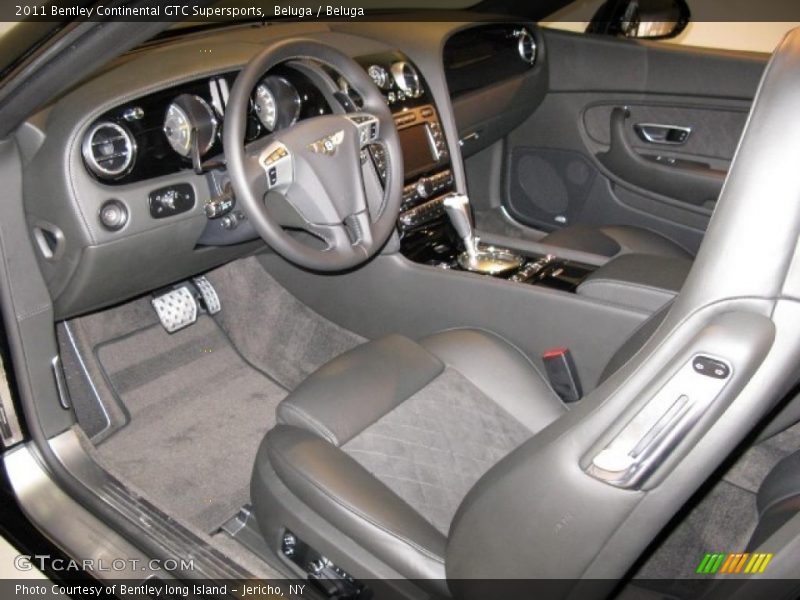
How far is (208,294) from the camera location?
7.43 feet

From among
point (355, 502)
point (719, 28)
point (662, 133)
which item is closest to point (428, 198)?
point (662, 133)

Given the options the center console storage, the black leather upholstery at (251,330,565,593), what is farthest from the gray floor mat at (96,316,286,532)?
the center console storage

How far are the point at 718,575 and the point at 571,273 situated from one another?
870mm

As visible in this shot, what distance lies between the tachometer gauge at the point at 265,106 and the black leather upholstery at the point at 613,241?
85 cm

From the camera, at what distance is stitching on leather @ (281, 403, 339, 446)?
141 centimetres

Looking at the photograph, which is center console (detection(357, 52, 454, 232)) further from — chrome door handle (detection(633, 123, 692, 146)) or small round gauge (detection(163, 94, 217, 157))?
chrome door handle (detection(633, 123, 692, 146))

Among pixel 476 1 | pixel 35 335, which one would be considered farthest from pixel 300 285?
pixel 476 1

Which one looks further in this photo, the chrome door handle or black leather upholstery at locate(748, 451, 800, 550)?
the chrome door handle

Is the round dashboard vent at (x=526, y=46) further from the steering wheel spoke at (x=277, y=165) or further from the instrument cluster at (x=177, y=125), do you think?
the steering wheel spoke at (x=277, y=165)

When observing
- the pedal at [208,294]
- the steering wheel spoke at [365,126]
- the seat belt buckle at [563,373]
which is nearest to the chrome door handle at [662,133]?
the seat belt buckle at [563,373]

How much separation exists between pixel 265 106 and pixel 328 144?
21 centimetres

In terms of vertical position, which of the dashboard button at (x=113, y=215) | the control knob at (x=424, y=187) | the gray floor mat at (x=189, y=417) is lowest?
the gray floor mat at (x=189, y=417)

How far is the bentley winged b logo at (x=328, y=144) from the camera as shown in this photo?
4.97 feet

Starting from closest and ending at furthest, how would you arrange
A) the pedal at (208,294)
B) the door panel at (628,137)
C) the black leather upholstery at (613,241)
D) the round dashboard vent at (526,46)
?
the black leather upholstery at (613,241) < the pedal at (208,294) < the door panel at (628,137) < the round dashboard vent at (526,46)
